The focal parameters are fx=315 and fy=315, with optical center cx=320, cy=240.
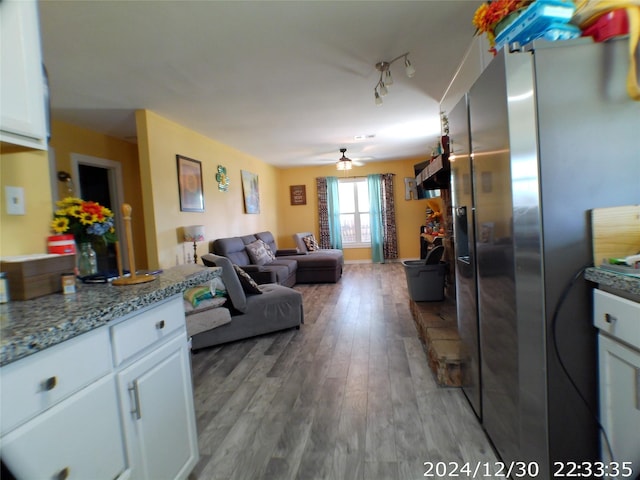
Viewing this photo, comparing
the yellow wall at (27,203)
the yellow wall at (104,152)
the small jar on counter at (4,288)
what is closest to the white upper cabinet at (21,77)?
the yellow wall at (27,203)

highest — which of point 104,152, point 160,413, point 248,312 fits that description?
point 104,152

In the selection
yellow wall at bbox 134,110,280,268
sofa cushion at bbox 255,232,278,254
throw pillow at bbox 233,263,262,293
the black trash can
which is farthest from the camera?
sofa cushion at bbox 255,232,278,254

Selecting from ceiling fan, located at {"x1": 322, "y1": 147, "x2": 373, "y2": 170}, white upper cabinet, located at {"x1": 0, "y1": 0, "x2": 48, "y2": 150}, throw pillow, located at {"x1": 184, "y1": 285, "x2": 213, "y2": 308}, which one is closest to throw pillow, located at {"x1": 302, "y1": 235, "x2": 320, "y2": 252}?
ceiling fan, located at {"x1": 322, "y1": 147, "x2": 373, "y2": 170}

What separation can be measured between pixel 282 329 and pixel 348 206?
198 inches

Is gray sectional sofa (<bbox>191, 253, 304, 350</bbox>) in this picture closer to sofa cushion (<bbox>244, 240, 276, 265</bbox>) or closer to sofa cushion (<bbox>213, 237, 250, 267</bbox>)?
sofa cushion (<bbox>213, 237, 250, 267</bbox>)

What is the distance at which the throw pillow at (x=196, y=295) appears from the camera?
278cm

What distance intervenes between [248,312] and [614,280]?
2641 millimetres

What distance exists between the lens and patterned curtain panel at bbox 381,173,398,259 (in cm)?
741

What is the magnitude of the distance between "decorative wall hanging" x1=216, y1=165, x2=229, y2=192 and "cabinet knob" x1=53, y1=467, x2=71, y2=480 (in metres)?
4.46

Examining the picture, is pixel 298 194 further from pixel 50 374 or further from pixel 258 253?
pixel 50 374

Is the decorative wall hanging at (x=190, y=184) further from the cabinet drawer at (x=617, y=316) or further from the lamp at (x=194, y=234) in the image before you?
the cabinet drawer at (x=617, y=316)

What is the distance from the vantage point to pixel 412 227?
7500mm

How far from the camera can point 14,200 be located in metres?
1.21

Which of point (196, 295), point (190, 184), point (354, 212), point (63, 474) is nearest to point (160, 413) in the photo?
point (63, 474)
